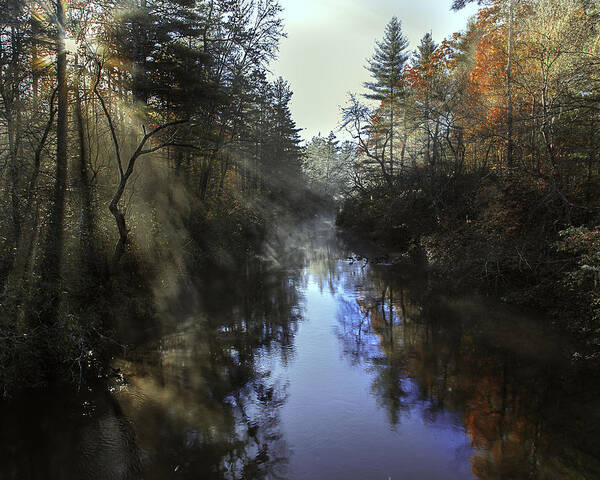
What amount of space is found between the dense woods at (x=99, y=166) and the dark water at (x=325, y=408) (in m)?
1.29

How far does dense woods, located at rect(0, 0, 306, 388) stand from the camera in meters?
8.15

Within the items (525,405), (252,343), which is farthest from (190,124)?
(525,405)

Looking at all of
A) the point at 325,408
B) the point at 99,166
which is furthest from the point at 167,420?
the point at 99,166

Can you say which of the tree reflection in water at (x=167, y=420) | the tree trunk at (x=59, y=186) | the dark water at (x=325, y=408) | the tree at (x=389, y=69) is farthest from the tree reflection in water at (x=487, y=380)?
the tree at (x=389, y=69)

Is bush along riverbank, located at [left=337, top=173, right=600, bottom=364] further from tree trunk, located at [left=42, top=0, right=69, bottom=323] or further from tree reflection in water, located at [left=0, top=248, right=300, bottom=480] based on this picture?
tree trunk, located at [left=42, top=0, right=69, bottom=323]

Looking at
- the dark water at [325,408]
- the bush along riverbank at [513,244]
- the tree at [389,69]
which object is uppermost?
the tree at [389,69]

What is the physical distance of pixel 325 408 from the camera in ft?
23.3

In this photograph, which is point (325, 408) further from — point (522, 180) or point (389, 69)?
point (389, 69)

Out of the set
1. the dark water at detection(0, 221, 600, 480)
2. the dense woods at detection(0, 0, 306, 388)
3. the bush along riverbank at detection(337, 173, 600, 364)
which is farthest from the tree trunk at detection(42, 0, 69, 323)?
the bush along riverbank at detection(337, 173, 600, 364)

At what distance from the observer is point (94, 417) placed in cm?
680

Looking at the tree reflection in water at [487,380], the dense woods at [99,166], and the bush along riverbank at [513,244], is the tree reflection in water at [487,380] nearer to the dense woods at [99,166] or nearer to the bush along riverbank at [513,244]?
the bush along riverbank at [513,244]

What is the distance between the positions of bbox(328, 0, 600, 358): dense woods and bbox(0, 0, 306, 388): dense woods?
945 cm

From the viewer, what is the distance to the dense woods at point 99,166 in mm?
8148

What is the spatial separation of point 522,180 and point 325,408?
35.0ft
